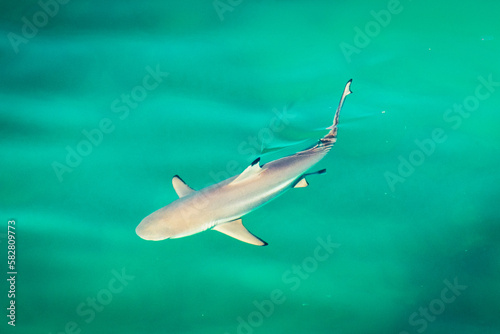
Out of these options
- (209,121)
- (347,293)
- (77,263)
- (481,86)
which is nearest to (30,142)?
(77,263)
